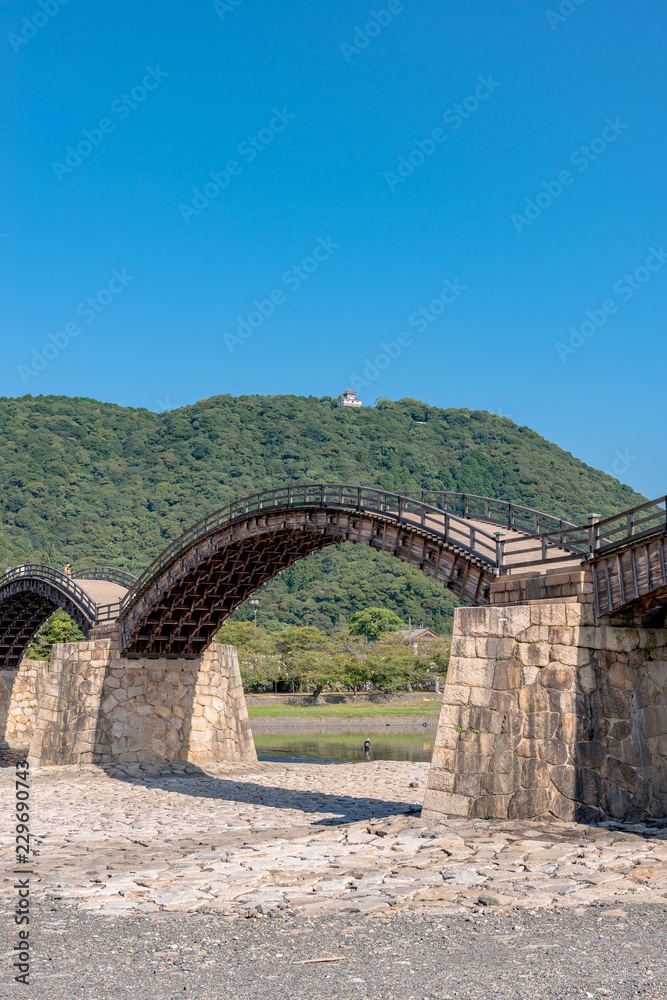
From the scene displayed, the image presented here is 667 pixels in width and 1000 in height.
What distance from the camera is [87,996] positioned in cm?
836

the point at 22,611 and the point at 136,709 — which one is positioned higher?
the point at 22,611

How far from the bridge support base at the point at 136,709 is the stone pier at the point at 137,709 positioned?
4 centimetres

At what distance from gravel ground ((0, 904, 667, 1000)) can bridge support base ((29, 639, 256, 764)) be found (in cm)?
2302

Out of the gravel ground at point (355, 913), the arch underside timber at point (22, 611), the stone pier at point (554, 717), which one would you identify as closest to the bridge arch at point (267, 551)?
the stone pier at point (554, 717)

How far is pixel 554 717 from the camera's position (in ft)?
54.0

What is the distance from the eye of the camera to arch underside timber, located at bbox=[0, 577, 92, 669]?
4436cm

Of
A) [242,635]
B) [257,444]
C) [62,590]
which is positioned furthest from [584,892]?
[257,444]

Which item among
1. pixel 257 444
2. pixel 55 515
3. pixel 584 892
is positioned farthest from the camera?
pixel 257 444

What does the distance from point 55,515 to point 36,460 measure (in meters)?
17.8

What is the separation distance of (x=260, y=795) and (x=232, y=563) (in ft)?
27.5

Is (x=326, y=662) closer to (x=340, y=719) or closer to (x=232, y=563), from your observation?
(x=340, y=719)

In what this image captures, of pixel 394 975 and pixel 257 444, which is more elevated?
pixel 257 444

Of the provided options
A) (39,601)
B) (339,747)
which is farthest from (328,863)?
(339,747)

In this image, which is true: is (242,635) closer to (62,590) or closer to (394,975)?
(62,590)
